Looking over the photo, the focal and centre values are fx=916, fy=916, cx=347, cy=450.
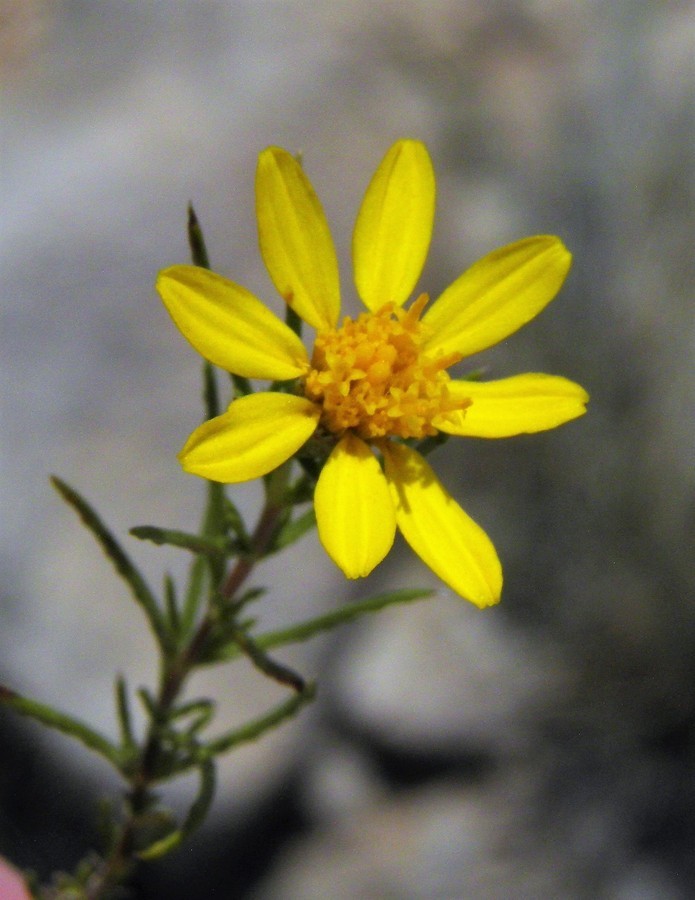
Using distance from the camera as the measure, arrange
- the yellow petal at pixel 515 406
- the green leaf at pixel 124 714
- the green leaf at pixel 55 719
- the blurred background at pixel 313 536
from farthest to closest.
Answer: the blurred background at pixel 313 536
the green leaf at pixel 124 714
the green leaf at pixel 55 719
the yellow petal at pixel 515 406

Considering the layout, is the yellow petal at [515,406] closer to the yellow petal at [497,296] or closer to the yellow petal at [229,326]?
the yellow petal at [497,296]

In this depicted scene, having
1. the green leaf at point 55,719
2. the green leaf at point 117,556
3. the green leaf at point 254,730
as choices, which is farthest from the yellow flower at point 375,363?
the green leaf at point 55,719

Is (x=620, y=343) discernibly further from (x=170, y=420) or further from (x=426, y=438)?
(x=426, y=438)

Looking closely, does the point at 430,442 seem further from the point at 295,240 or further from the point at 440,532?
the point at 295,240

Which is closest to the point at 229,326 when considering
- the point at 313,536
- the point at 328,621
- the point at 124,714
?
the point at 328,621

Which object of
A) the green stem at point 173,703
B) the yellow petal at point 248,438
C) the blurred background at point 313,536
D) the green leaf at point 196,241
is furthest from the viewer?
the blurred background at point 313,536
